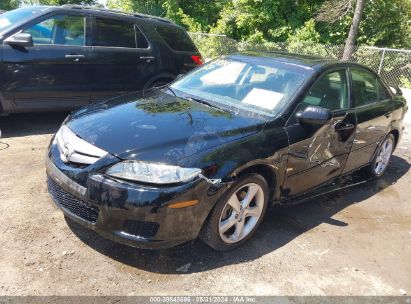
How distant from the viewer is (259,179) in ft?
11.6

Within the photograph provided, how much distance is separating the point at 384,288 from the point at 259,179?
133 cm

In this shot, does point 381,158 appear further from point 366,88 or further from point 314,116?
point 314,116

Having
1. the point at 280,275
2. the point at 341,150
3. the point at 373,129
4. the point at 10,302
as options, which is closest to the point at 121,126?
the point at 10,302

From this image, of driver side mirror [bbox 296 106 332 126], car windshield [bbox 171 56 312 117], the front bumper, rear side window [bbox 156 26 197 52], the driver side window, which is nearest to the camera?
the front bumper

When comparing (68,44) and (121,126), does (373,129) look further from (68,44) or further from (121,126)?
(68,44)

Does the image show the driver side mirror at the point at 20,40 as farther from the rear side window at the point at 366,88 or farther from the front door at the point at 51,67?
the rear side window at the point at 366,88

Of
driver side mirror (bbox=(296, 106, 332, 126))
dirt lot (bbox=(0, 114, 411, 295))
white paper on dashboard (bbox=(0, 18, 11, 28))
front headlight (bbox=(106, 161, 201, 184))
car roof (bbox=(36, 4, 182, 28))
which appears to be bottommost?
dirt lot (bbox=(0, 114, 411, 295))

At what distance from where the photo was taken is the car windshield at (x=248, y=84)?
13.1ft

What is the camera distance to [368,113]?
15.7 ft

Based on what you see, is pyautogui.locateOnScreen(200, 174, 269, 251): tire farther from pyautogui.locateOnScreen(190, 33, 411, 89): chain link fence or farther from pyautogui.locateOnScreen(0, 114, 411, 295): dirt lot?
pyautogui.locateOnScreen(190, 33, 411, 89): chain link fence

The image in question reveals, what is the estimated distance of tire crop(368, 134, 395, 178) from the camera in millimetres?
5504

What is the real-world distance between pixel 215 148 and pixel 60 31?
403 centimetres

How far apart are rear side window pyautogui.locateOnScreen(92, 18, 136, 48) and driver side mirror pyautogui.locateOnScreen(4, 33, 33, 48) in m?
1.06

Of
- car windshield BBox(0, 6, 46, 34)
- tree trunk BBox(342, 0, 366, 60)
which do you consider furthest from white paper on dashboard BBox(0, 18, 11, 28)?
tree trunk BBox(342, 0, 366, 60)
